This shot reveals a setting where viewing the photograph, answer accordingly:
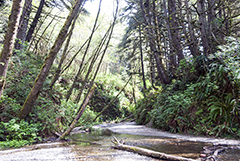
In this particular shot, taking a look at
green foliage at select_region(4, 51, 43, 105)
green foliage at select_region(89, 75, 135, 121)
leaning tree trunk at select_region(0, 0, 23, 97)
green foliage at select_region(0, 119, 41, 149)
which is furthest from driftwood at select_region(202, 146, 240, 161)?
green foliage at select_region(89, 75, 135, 121)

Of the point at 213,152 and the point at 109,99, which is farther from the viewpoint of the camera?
the point at 109,99

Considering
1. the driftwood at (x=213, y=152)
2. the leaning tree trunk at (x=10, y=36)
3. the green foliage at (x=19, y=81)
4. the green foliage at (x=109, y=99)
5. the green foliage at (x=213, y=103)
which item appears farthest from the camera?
the green foliage at (x=109, y=99)

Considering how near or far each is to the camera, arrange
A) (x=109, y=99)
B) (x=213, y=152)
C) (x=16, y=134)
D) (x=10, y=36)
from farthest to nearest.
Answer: (x=109, y=99) < (x=16, y=134) < (x=10, y=36) < (x=213, y=152)

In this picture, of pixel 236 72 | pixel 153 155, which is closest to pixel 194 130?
pixel 236 72

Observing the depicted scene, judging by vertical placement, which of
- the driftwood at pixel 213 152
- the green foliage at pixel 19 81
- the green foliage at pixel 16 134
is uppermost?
the green foliage at pixel 19 81

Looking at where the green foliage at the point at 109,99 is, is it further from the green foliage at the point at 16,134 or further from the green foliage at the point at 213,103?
the green foliage at the point at 16,134

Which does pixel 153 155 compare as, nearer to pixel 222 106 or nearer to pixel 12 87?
pixel 222 106

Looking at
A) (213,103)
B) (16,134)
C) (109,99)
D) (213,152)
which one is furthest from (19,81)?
(109,99)

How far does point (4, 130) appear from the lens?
399 centimetres

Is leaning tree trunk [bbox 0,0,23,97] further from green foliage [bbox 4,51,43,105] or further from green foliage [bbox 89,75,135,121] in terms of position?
green foliage [bbox 89,75,135,121]

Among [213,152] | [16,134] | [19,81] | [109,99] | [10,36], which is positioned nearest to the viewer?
[213,152]

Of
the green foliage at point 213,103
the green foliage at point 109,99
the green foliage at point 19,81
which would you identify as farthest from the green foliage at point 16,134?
the green foliage at point 109,99

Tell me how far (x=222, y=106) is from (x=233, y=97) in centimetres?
43

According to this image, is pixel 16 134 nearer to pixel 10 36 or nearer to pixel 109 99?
pixel 10 36
